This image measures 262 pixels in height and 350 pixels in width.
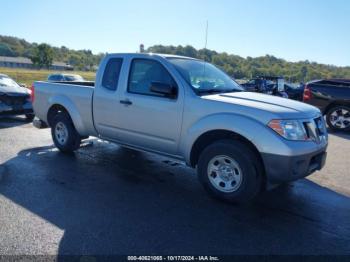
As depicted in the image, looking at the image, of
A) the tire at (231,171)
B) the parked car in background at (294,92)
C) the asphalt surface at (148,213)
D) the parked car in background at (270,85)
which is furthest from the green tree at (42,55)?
the tire at (231,171)

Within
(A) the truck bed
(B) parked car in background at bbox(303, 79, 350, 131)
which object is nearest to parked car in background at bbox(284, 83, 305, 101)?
(B) parked car in background at bbox(303, 79, 350, 131)

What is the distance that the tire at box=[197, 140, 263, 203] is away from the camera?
4.27 meters

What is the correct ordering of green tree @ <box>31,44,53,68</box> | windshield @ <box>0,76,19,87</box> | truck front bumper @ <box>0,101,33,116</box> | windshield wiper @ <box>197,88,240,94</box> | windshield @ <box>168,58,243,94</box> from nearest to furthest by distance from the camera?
windshield wiper @ <box>197,88,240,94</box> < windshield @ <box>168,58,243,94</box> < truck front bumper @ <box>0,101,33,116</box> < windshield @ <box>0,76,19,87</box> < green tree @ <box>31,44,53,68</box>

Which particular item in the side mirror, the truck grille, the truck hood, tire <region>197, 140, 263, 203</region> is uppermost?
the side mirror

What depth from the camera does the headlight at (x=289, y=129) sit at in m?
4.10

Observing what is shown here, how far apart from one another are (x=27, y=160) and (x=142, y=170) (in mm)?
2112

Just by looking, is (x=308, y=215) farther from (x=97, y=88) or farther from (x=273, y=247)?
(x=97, y=88)

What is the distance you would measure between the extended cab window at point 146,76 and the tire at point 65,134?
1.79m

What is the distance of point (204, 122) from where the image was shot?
15.0 ft

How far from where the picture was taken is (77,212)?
13.4 ft

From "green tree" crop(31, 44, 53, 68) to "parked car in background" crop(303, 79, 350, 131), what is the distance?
98527 mm

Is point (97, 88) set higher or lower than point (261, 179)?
higher

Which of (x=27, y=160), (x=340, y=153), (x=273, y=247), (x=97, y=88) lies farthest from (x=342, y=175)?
(x=27, y=160)

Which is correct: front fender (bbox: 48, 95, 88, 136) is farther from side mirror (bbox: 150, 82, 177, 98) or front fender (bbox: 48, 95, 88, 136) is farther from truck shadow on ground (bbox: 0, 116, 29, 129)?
truck shadow on ground (bbox: 0, 116, 29, 129)
